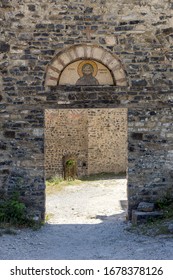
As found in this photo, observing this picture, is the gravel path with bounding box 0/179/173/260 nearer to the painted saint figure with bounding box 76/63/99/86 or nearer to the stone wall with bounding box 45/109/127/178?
the painted saint figure with bounding box 76/63/99/86

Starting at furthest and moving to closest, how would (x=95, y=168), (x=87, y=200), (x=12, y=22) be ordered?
(x=95, y=168) < (x=87, y=200) < (x=12, y=22)

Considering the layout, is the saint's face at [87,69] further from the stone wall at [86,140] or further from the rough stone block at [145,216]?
the stone wall at [86,140]

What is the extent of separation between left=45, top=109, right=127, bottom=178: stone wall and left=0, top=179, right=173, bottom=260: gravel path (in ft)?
24.0

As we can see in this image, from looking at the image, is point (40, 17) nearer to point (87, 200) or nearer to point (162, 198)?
point (162, 198)

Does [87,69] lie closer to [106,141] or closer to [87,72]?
[87,72]

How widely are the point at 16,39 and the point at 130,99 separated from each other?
2590 millimetres

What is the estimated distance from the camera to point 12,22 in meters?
8.87

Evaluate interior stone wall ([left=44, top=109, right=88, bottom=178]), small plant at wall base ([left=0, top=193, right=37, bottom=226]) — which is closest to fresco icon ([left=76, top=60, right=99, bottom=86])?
small plant at wall base ([left=0, top=193, right=37, bottom=226])

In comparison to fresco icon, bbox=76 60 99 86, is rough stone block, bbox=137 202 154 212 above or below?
below

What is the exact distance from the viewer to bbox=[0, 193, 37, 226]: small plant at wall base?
27.7 feet

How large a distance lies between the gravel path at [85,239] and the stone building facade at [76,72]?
91 cm

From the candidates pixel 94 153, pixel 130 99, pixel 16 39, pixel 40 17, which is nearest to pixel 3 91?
pixel 16 39

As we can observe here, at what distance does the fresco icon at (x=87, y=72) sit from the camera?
29.8 ft

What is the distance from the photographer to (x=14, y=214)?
8.54m
